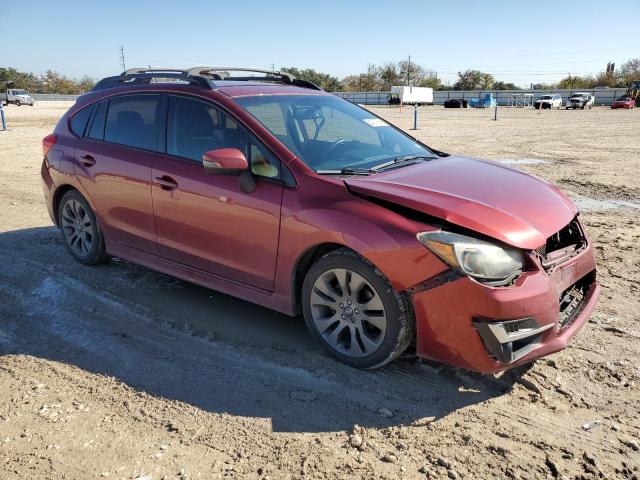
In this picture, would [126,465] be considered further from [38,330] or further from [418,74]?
[418,74]

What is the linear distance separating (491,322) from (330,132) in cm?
212

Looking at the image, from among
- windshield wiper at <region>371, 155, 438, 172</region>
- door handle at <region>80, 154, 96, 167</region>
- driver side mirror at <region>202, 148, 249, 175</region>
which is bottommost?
door handle at <region>80, 154, 96, 167</region>

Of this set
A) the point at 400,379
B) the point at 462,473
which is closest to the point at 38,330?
the point at 400,379

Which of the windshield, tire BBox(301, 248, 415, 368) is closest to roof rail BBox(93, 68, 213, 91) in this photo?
the windshield

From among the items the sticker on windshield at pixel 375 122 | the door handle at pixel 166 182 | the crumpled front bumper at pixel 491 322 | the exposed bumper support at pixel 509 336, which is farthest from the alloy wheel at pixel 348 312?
the sticker on windshield at pixel 375 122

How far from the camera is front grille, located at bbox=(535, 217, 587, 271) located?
127 inches

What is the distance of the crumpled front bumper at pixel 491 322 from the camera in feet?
9.61

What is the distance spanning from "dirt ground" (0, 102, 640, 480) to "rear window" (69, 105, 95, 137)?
152 centimetres

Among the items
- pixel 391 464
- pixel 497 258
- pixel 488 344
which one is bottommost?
pixel 391 464

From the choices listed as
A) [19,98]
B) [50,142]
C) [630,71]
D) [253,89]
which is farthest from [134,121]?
[630,71]

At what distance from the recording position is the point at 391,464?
105 inches

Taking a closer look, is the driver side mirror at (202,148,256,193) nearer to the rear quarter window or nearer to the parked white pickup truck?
the rear quarter window

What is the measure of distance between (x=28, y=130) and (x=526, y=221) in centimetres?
2442

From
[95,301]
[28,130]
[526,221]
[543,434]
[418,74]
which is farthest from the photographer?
[418,74]
